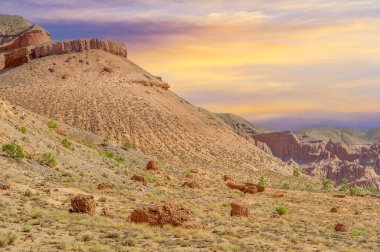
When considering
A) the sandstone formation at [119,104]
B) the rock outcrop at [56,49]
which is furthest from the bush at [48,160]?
the rock outcrop at [56,49]

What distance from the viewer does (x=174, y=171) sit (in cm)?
6078

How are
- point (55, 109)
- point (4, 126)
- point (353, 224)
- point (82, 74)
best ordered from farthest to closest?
point (82, 74), point (55, 109), point (4, 126), point (353, 224)

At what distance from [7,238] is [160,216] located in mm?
7980

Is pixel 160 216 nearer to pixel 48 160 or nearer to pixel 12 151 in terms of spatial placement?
pixel 12 151

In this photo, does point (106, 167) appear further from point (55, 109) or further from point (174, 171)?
point (55, 109)

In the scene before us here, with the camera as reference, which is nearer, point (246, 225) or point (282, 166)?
point (246, 225)

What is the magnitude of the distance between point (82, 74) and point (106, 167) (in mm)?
58256

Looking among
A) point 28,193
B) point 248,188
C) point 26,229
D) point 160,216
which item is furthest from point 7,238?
point 248,188

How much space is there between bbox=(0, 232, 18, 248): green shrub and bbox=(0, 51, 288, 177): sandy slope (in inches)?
2218

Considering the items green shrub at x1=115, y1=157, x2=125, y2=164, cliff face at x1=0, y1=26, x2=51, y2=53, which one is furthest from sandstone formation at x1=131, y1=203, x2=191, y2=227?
cliff face at x1=0, y1=26, x2=51, y2=53

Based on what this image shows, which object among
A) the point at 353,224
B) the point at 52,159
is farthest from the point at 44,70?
the point at 353,224

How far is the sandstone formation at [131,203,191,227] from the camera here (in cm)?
2214

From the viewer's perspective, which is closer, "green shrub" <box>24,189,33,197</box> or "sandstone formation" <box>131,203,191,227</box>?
"sandstone formation" <box>131,203,191,227</box>

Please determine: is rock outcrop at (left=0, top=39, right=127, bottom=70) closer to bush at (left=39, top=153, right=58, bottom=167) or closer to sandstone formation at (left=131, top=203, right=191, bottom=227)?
bush at (left=39, top=153, right=58, bottom=167)
